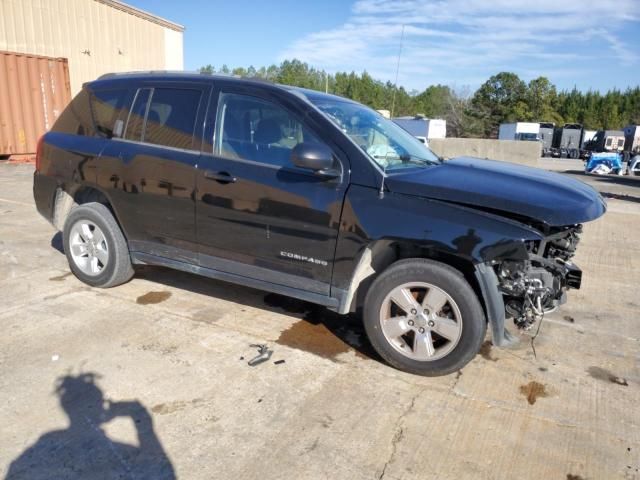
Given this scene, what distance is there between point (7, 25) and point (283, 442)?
1642cm

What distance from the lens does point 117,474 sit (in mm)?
2291

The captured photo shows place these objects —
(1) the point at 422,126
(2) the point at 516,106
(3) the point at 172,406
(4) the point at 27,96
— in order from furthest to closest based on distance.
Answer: (2) the point at 516,106 → (1) the point at 422,126 → (4) the point at 27,96 → (3) the point at 172,406

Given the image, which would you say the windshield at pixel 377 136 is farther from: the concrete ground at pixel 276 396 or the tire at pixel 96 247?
the tire at pixel 96 247

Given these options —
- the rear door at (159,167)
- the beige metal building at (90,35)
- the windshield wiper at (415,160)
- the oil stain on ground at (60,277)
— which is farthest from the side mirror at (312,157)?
the beige metal building at (90,35)

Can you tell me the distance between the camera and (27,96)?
14.4m

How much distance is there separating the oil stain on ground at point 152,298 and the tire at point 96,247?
0.97 feet

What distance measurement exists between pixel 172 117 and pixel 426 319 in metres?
2.54

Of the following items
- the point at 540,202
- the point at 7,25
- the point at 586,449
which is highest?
the point at 7,25

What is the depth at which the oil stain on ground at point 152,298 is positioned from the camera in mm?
4293

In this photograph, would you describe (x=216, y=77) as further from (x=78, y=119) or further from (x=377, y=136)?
(x=78, y=119)

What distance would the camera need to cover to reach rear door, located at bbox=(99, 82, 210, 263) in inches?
152

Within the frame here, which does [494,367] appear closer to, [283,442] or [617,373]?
[617,373]

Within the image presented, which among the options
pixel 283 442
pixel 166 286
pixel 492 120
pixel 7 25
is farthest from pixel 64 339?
pixel 492 120

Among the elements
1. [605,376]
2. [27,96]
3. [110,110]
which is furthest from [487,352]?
[27,96]
